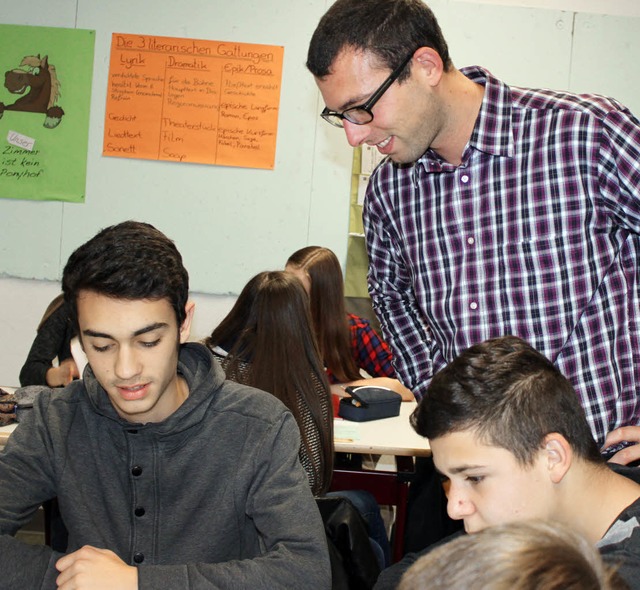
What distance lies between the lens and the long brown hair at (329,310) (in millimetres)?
3490

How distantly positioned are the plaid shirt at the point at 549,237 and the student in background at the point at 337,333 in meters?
1.69

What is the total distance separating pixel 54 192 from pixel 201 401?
307cm

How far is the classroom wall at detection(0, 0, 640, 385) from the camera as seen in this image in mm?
4168

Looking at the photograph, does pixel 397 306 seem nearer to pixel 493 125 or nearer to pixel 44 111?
pixel 493 125

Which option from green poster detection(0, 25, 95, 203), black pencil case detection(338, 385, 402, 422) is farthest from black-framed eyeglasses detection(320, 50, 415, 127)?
green poster detection(0, 25, 95, 203)

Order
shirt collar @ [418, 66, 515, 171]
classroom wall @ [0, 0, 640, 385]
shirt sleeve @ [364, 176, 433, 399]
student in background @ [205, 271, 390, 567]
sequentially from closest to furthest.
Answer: shirt collar @ [418, 66, 515, 171] < shirt sleeve @ [364, 176, 433, 399] < student in background @ [205, 271, 390, 567] < classroom wall @ [0, 0, 640, 385]

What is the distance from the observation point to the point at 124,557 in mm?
1531

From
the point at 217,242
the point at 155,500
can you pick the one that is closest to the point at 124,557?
the point at 155,500

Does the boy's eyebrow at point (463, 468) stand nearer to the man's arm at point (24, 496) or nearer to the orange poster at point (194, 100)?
the man's arm at point (24, 496)

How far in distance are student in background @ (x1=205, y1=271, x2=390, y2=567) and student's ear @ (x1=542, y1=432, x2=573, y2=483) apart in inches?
47.1

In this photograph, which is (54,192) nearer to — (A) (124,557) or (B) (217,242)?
(B) (217,242)

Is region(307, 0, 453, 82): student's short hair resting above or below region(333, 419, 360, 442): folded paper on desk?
above

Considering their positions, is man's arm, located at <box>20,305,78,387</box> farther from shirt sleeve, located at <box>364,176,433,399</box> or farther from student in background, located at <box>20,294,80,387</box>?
shirt sleeve, located at <box>364,176,433,399</box>

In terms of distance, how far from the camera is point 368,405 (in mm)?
3004
